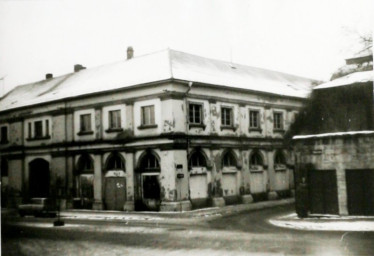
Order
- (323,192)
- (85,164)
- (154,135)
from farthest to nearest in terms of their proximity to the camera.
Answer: (85,164), (154,135), (323,192)

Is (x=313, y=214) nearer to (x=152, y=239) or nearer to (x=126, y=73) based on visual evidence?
(x=152, y=239)

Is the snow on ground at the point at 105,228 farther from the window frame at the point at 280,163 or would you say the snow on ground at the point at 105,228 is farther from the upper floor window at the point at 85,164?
the window frame at the point at 280,163

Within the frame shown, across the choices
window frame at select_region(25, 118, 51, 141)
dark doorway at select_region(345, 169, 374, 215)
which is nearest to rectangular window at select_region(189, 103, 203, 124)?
window frame at select_region(25, 118, 51, 141)

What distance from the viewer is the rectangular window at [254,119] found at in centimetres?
2017

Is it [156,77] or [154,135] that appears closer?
[156,77]

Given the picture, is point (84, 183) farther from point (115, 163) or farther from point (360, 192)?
point (360, 192)

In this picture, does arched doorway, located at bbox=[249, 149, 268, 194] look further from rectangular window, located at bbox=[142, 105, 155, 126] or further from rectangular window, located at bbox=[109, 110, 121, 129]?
rectangular window, located at bbox=[109, 110, 121, 129]

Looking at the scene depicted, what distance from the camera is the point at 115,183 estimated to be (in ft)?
62.5

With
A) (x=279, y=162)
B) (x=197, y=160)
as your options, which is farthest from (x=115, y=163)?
(x=279, y=162)

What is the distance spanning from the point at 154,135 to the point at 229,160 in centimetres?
373

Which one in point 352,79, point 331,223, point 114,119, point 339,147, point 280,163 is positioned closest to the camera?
point 352,79

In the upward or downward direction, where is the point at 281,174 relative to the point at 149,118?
downward

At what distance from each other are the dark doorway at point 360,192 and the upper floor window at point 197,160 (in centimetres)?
749

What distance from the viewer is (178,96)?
17.6m
